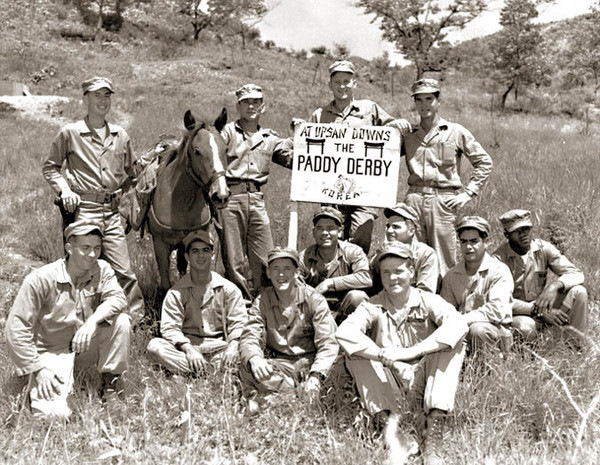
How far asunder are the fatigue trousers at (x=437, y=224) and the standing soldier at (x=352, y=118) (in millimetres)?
521

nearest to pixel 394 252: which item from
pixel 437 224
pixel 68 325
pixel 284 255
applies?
pixel 284 255

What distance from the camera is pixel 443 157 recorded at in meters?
6.17

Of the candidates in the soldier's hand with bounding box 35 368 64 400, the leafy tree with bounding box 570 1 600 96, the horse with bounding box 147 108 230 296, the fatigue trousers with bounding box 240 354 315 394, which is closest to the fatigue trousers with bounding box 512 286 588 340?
the fatigue trousers with bounding box 240 354 315 394

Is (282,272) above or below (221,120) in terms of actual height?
below

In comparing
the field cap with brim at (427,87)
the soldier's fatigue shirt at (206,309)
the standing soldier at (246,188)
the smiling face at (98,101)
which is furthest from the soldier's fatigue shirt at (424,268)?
the smiling face at (98,101)

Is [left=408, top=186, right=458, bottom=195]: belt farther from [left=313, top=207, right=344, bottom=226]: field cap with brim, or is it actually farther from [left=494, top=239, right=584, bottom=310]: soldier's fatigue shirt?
[left=313, top=207, right=344, bottom=226]: field cap with brim

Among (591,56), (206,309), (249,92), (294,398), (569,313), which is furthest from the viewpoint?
(591,56)

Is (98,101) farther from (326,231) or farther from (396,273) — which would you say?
Result: (396,273)

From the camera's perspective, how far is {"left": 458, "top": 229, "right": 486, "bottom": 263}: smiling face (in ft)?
17.4

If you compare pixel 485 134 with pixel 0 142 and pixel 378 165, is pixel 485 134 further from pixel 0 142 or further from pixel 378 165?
pixel 0 142

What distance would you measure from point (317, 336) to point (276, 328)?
1.11 ft

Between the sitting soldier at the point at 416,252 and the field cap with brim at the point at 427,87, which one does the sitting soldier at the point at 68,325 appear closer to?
the sitting soldier at the point at 416,252

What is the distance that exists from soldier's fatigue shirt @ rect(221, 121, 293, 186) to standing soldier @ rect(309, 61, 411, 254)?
57 cm

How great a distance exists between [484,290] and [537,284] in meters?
0.89
